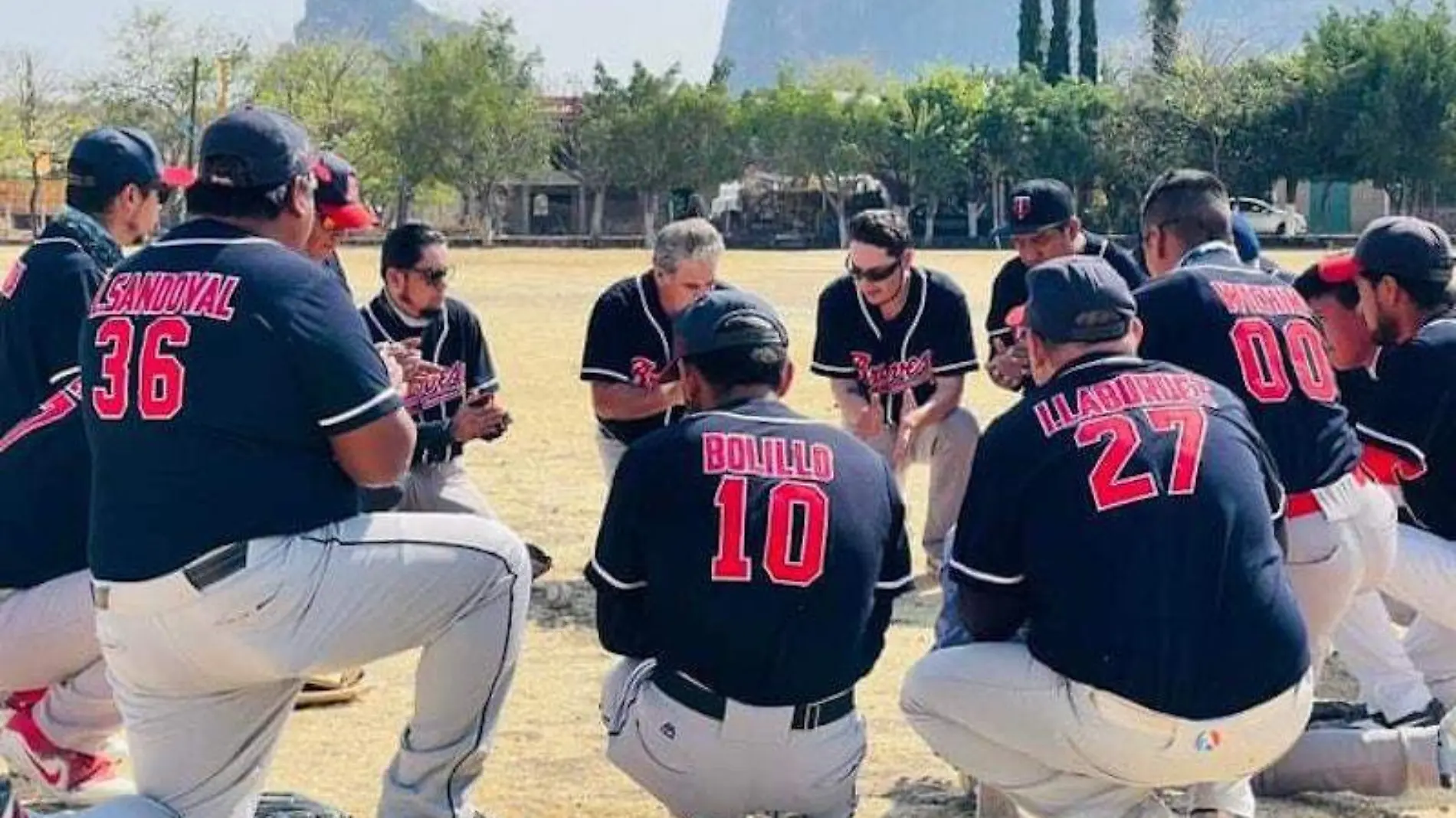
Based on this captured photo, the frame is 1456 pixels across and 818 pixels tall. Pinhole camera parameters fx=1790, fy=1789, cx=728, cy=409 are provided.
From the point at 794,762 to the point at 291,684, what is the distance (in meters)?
1.34

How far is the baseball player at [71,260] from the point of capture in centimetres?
579

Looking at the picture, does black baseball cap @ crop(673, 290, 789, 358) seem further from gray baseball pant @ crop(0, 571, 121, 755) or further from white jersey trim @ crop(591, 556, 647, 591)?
gray baseball pant @ crop(0, 571, 121, 755)

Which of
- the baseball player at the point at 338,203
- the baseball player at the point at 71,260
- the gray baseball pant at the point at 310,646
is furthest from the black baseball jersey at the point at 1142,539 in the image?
the baseball player at the point at 71,260

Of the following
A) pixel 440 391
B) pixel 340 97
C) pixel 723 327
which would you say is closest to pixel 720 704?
pixel 723 327

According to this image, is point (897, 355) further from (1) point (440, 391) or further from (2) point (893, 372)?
(1) point (440, 391)

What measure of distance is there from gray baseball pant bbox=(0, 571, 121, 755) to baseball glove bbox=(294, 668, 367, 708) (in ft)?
5.00

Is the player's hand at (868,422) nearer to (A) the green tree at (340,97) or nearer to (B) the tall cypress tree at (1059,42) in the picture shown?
(A) the green tree at (340,97)

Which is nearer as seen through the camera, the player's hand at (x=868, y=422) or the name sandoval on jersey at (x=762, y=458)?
the name sandoval on jersey at (x=762, y=458)

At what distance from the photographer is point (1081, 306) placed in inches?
184

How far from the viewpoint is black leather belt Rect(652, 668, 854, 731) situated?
15.4 ft

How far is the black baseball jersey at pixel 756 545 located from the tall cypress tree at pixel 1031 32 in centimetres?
8361

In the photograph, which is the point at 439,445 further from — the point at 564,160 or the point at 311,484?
the point at 564,160

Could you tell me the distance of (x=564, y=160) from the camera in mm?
78375

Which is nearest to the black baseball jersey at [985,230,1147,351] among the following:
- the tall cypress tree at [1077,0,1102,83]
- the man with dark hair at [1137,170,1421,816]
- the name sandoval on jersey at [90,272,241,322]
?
the man with dark hair at [1137,170,1421,816]
